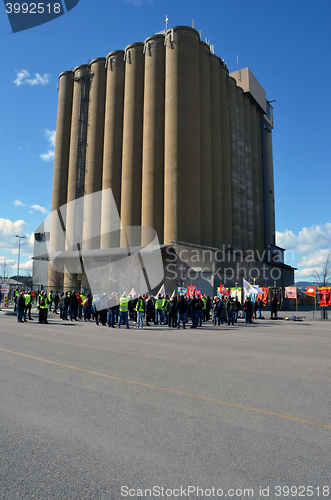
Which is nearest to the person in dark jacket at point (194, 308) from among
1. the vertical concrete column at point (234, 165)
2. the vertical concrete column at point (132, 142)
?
the vertical concrete column at point (132, 142)

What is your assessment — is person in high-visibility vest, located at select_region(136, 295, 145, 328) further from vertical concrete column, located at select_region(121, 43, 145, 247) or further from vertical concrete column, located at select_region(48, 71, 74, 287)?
A: vertical concrete column, located at select_region(48, 71, 74, 287)

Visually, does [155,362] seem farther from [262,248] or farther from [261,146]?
[261,146]

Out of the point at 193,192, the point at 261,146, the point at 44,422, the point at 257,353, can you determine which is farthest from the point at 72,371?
the point at 261,146

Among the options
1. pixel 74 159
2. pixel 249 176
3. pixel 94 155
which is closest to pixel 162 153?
pixel 94 155

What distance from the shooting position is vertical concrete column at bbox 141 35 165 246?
4834 cm

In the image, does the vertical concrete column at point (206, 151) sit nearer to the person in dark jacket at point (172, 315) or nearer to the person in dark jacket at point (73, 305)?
the person in dark jacket at point (73, 305)

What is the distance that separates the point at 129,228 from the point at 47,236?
18.5m

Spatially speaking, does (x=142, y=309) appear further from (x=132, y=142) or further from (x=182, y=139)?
(x=132, y=142)

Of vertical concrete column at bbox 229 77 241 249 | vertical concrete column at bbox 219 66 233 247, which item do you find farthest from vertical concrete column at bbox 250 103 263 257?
vertical concrete column at bbox 219 66 233 247

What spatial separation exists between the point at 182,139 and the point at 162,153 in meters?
3.49

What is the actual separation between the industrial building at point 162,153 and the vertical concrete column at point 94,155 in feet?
0.52

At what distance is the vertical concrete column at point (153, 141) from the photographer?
4834 cm

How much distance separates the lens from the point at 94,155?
184ft

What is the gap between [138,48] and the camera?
176 ft
